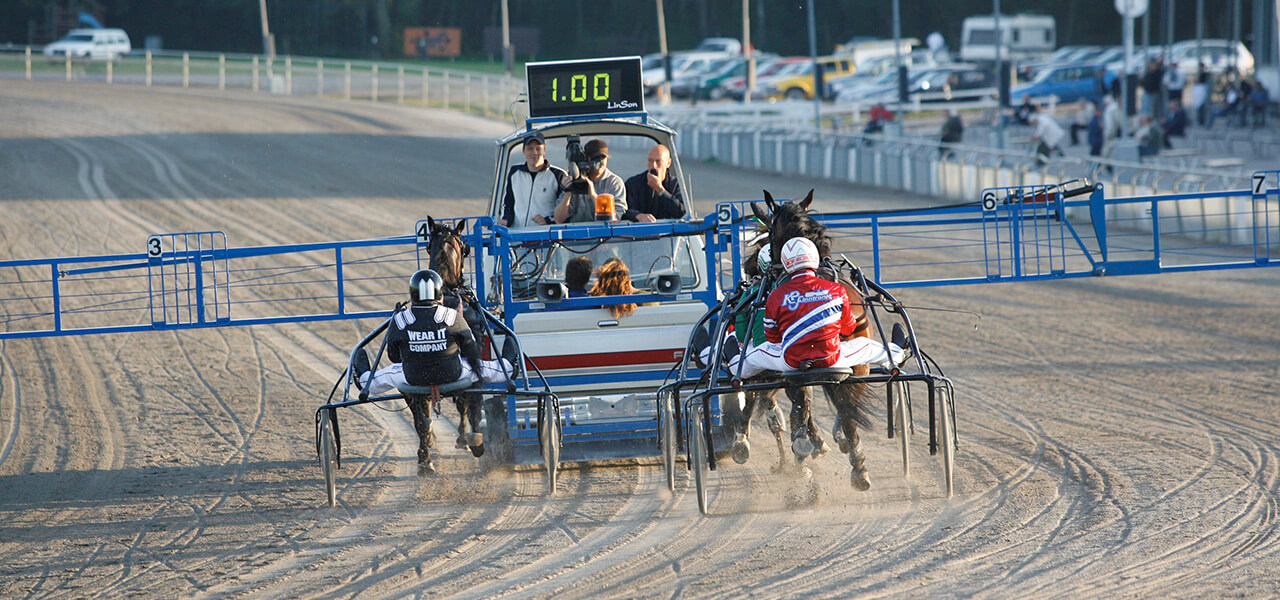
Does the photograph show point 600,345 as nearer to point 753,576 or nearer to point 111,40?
point 753,576

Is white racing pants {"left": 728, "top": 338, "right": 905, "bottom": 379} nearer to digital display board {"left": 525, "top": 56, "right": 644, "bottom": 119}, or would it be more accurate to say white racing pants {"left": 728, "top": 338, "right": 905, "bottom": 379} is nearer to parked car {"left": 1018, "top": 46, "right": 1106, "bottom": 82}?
digital display board {"left": 525, "top": 56, "right": 644, "bottom": 119}

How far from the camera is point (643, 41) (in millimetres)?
65000

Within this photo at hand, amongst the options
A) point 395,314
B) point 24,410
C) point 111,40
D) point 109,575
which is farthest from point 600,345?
point 111,40

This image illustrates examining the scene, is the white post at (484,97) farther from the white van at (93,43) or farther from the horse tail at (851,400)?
the horse tail at (851,400)

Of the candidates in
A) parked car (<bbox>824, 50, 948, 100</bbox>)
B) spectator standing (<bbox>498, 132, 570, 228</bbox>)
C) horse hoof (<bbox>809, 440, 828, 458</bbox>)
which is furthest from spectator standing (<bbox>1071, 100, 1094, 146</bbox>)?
horse hoof (<bbox>809, 440, 828, 458</bbox>)

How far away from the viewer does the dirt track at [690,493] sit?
693 centimetres

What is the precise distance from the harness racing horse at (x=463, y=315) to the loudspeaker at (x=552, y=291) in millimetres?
638

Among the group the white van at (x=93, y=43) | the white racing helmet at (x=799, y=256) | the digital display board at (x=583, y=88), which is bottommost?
the white racing helmet at (x=799, y=256)

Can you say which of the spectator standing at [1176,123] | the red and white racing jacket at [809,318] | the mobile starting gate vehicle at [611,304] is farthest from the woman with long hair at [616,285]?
the spectator standing at [1176,123]

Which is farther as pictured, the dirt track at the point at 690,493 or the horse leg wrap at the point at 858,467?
the horse leg wrap at the point at 858,467

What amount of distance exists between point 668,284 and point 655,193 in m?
1.44

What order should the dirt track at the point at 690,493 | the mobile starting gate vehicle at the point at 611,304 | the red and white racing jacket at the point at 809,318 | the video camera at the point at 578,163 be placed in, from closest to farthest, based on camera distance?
the dirt track at the point at 690,493 < the red and white racing jacket at the point at 809,318 < the mobile starting gate vehicle at the point at 611,304 < the video camera at the point at 578,163

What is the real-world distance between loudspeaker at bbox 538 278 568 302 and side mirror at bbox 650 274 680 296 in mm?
686

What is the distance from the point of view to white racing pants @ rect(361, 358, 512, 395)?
8.48 meters
